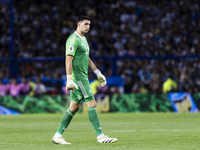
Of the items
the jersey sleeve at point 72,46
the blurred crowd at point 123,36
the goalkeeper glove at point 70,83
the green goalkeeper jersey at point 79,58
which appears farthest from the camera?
the blurred crowd at point 123,36

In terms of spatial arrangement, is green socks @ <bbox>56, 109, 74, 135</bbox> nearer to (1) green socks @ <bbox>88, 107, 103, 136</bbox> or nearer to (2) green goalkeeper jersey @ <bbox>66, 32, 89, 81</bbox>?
(1) green socks @ <bbox>88, 107, 103, 136</bbox>

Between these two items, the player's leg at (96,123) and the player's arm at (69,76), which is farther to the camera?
the player's leg at (96,123)

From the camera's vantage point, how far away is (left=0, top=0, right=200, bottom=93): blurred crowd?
66.7ft

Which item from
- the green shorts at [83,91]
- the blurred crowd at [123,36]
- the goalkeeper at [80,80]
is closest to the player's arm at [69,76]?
the goalkeeper at [80,80]

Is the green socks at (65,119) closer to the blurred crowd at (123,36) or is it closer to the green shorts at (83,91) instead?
the green shorts at (83,91)

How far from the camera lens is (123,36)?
24906mm

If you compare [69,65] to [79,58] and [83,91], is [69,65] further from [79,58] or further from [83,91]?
[83,91]

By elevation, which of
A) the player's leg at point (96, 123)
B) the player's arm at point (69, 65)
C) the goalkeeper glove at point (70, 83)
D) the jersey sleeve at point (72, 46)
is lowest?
the player's leg at point (96, 123)

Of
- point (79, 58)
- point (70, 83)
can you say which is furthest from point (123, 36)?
point (70, 83)

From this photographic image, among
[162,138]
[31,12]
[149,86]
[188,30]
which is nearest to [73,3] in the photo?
[31,12]

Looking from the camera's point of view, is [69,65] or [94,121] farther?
[94,121]

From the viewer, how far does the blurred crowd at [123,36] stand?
66.7ft

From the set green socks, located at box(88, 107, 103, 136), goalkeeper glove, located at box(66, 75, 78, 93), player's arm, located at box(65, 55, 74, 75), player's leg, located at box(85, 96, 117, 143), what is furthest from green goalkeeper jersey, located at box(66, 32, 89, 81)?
Result: green socks, located at box(88, 107, 103, 136)

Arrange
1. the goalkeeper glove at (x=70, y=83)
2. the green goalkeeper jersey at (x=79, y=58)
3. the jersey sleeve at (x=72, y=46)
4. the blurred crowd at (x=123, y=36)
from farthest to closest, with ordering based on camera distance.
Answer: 1. the blurred crowd at (x=123, y=36)
2. the green goalkeeper jersey at (x=79, y=58)
3. the jersey sleeve at (x=72, y=46)
4. the goalkeeper glove at (x=70, y=83)
